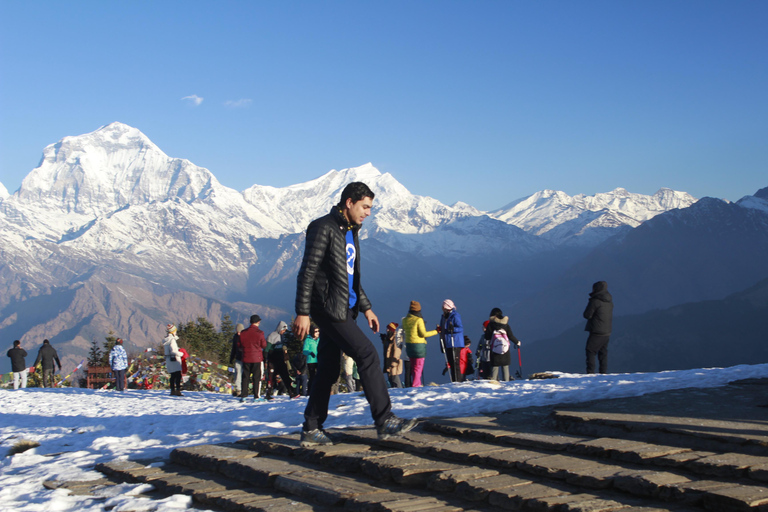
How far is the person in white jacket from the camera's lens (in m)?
16.5

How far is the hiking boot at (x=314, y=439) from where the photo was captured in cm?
565

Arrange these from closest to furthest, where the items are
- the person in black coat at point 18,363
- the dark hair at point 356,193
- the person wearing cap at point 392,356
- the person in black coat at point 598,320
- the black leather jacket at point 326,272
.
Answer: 1. the black leather jacket at point 326,272
2. the dark hair at point 356,193
3. the person in black coat at point 598,320
4. the person wearing cap at point 392,356
5. the person in black coat at point 18,363

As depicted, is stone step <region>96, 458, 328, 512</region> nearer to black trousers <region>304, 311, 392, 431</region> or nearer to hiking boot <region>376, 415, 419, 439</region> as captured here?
black trousers <region>304, 311, 392, 431</region>

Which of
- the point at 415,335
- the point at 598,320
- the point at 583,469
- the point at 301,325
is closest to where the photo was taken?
the point at 583,469

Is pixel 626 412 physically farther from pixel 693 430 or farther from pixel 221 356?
pixel 221 356

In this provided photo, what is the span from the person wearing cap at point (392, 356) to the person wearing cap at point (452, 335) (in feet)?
3.33

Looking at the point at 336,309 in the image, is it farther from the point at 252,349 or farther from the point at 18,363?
the point at 18,363

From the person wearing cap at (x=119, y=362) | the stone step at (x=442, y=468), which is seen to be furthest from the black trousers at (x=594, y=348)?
the person wearing cap at (x=119, y=362)

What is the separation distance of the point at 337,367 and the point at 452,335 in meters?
8.25

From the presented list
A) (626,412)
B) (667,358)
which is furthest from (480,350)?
(667,358)

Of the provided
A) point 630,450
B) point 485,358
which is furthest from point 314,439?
point 485,358

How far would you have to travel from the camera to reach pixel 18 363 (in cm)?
2336

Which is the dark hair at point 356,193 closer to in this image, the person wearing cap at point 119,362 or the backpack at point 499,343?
the backpack at point 499,343

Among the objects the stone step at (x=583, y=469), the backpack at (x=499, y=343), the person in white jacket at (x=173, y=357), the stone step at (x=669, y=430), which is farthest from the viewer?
the person in white jacket at (x=173, y=357)
